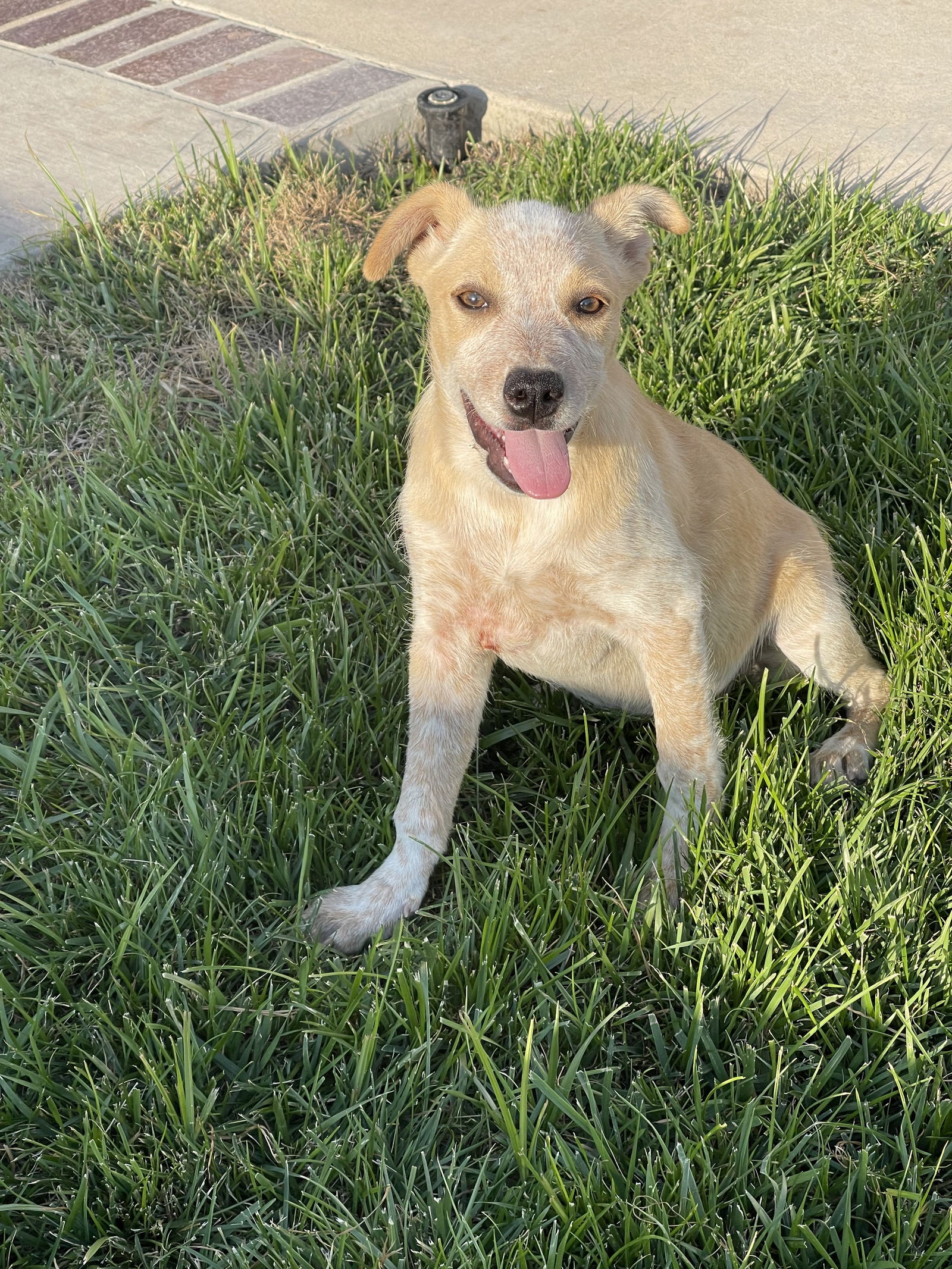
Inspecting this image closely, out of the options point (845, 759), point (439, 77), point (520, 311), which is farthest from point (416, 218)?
point (439, 77)

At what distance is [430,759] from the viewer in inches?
110

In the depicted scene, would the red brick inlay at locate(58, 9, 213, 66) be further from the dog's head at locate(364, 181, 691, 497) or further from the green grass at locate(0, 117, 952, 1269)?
the dog's head at locate(364, 181, 691, 497)

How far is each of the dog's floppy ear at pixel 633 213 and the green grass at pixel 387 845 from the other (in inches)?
41.0

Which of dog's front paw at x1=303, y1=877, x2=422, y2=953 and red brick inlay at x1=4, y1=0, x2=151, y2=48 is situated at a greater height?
red brick inlay at x1=4, y1=0, x2=151, y2=48

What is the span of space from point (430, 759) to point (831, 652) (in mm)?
1088

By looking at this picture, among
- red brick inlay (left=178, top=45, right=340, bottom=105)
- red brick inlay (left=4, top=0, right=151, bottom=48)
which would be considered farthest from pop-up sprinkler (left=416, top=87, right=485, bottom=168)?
red brick inlay (left=4, top=0, right=151, bottom=48)

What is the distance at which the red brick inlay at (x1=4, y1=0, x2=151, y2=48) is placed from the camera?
576cm

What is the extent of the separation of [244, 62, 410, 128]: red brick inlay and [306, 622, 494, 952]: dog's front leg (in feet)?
10.7

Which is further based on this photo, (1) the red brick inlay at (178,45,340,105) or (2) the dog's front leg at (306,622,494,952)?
(1) the red brick inlay at (178,45,340,105)

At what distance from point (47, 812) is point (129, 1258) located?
3.53 ft

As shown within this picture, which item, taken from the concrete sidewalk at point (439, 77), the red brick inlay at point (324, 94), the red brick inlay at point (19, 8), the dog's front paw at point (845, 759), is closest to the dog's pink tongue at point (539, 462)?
the dog's front paw at point (845, 759)

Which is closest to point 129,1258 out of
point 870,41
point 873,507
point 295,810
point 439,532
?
point 295,810

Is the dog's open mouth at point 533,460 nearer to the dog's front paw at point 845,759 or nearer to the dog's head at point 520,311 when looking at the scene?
the dog's head at point 520,311

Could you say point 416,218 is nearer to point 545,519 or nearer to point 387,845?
point 545,519
